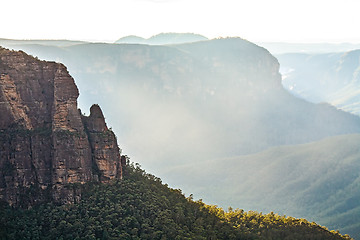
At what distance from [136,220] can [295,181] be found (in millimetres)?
80413

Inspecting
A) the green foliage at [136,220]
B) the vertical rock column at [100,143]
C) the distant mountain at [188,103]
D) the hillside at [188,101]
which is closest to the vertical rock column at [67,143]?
the vertical rock column at [100,143]

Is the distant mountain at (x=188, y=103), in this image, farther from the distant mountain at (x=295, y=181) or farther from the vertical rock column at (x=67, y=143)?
the vertical rock column at (x=67, y=143)

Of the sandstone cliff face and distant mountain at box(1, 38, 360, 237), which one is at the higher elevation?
distant mountain at box(1, 38, 360, 237)

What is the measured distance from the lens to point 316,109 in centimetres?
19300

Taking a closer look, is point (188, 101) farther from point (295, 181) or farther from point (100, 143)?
point (100, 143)

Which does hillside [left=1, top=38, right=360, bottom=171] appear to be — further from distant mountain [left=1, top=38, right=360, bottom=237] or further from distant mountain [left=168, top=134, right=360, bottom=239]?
distant mountain [left=168, top=134, right=360, bottom=239]

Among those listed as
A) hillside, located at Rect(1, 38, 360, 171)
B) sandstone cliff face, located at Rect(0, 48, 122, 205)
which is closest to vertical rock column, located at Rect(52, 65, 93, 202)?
sandstone cliff face, located at Rect(0, 48, 122, 205)

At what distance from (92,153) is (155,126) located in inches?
5111

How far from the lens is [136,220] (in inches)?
1593

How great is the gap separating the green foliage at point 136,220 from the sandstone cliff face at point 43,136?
157cm

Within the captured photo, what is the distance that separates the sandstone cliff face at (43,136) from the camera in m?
39.1

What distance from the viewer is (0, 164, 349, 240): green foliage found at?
37.5m

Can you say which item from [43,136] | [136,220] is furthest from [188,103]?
[43,136]

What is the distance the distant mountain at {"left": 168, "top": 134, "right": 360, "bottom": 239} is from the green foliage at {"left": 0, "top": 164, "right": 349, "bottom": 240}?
4498cm
